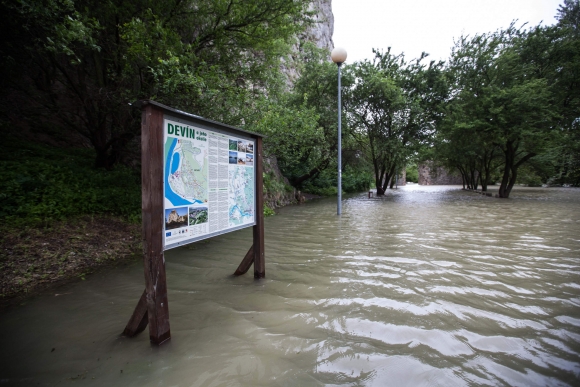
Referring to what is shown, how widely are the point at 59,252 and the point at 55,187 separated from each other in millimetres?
2263

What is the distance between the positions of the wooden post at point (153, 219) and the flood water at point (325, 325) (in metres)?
0.25

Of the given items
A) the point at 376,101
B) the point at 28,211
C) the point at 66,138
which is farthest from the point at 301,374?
the point at 376,101

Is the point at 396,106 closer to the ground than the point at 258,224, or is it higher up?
higher up

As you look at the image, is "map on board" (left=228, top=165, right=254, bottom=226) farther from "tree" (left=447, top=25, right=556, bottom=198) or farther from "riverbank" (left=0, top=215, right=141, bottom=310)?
"tree" (left=447, top=25, right=556, bottom=198)

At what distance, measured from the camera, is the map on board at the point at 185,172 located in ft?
8.49

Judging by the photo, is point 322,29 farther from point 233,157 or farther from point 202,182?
point 202,182

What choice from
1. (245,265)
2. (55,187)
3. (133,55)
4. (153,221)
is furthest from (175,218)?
(133,55)

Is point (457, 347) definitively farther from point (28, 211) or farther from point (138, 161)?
point (138, 161)

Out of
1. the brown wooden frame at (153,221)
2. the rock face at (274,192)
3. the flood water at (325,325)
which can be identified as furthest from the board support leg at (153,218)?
the rock face at (274,192)

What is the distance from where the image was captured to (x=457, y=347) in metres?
2.32

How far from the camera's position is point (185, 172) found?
2.76m

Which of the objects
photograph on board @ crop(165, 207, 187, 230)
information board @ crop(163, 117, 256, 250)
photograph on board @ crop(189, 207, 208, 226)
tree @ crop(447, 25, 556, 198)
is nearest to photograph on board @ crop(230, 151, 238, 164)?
information board @ crop(163, 117, 256, 250)

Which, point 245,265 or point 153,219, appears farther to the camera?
point 245,265

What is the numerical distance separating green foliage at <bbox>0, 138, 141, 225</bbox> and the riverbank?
358 mm
